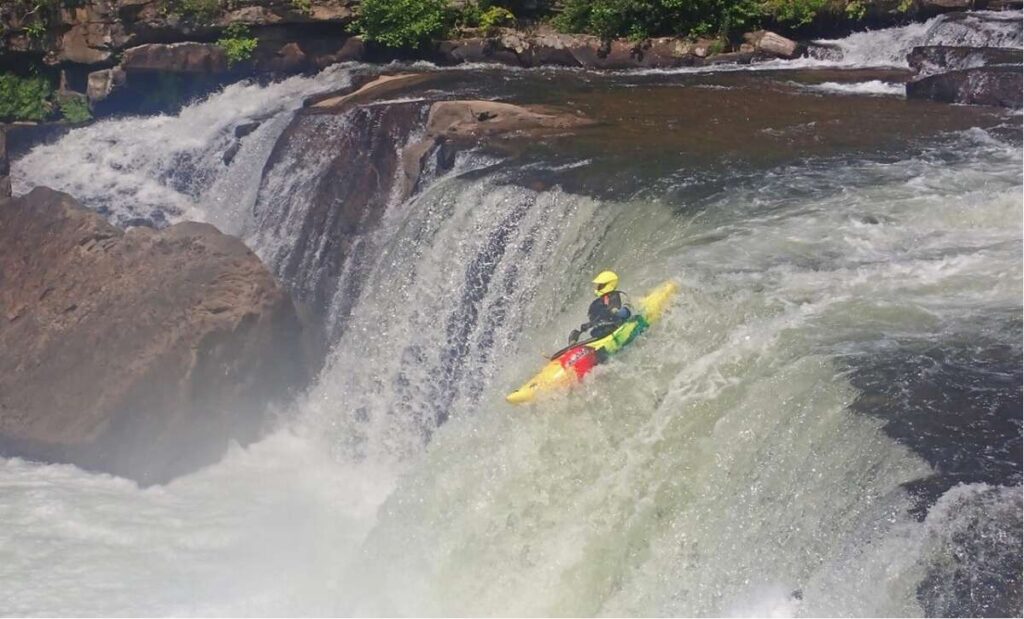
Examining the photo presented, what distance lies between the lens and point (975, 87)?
477 inches

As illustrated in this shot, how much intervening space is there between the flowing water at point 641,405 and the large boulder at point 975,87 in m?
0.38

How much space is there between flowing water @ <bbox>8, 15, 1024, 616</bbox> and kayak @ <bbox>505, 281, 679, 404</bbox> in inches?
5.3

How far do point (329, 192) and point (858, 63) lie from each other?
6.55 meters

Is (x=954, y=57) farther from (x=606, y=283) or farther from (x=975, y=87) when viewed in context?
(x=606, y=283)

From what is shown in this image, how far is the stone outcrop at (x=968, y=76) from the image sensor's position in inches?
467

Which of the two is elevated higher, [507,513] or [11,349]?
[507,513]

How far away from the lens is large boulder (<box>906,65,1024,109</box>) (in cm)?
1180

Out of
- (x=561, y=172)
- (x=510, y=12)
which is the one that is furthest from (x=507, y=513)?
(x=510, y=12)

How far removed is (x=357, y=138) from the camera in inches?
478

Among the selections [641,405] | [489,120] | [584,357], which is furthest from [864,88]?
[641,405]

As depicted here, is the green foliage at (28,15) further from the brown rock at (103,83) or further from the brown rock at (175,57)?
the brown rock at (175,57)

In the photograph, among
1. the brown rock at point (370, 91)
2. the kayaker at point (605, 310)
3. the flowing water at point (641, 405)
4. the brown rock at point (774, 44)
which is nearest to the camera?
the flowing water at point (641, 405)

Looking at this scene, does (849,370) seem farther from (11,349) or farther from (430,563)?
(11,349)

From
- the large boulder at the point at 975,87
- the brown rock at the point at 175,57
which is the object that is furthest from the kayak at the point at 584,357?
the brown rock at the point at 175,57
